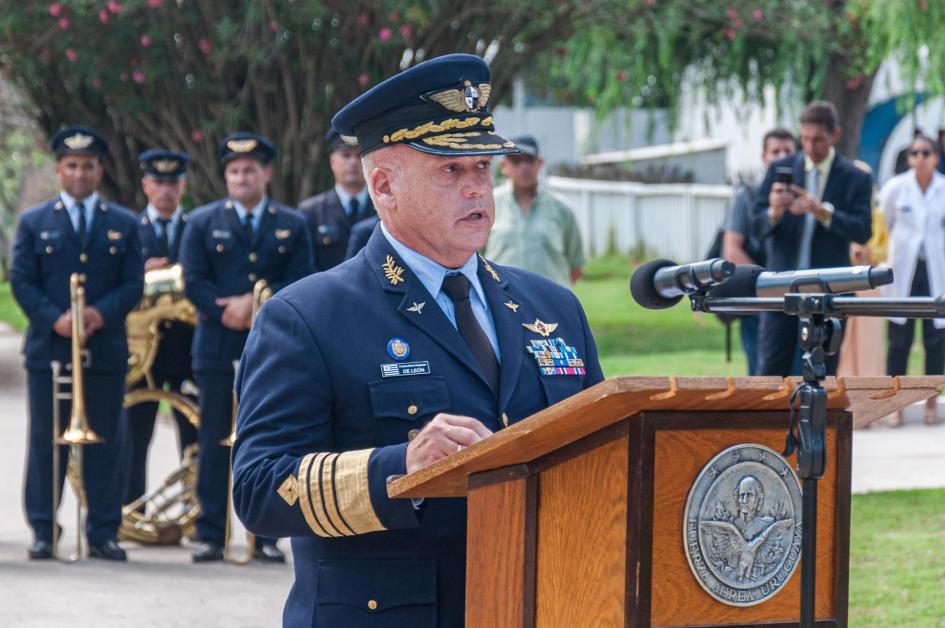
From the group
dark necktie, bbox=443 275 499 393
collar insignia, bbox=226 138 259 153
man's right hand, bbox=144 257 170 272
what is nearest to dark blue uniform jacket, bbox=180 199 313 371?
collar insignia, bbox=226 138 259 153

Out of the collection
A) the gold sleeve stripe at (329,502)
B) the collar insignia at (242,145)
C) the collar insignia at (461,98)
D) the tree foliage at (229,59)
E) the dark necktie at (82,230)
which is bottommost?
the gold sleeve stripe at (329,502)

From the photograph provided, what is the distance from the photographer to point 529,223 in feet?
33.5

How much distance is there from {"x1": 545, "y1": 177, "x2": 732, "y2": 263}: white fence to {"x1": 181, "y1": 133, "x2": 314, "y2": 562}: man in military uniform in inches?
900

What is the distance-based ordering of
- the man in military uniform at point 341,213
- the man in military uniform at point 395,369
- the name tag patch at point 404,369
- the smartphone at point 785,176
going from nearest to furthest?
the man in military uniform at point 395,369 < the name tag patch at point 404,369 < the smartphone at point 785,176 < the man in military uniform at point 341,213

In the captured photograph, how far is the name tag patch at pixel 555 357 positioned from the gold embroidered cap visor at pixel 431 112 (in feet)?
1.30

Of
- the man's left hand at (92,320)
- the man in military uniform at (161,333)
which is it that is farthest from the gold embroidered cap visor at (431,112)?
the man in military uniform at (161,333)

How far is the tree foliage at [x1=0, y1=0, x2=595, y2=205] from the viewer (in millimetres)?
14367

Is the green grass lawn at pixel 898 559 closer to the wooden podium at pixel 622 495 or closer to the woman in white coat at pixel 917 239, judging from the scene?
the woman in white coat at pixel 917 239

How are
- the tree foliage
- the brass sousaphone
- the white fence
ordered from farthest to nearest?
the white fence < the tree foliage < the brass sousaphone

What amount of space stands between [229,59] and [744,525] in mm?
12773

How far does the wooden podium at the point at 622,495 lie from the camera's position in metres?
2.35

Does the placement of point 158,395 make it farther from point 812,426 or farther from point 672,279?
point 812,426

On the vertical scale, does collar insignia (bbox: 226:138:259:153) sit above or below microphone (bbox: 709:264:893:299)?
above

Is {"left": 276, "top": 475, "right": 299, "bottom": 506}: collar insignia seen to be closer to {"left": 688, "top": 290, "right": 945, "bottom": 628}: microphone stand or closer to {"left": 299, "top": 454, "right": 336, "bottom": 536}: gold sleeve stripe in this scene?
{"left": 299, "top": 454, "right": 336, "bottom": 536}: gold sleeve stripe
